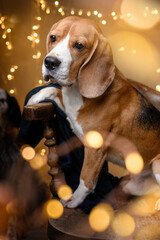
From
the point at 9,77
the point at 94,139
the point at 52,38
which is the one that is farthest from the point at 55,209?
the point at 9,77

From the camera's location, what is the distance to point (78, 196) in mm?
1159

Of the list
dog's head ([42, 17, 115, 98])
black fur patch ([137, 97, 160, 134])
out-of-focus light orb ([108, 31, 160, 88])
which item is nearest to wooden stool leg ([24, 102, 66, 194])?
dog's head ([42, 17, 115, 98])

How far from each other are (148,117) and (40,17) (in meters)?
1.45

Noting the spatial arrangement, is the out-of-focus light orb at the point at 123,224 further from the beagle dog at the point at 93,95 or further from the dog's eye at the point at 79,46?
the dog's eye at the point at 79,46

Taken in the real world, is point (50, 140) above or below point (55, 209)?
above

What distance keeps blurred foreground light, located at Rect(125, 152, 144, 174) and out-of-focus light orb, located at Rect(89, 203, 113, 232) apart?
20cm

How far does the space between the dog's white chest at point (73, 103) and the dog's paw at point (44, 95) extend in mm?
70

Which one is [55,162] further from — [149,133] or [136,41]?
[136,41]

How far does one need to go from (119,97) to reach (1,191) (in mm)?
885

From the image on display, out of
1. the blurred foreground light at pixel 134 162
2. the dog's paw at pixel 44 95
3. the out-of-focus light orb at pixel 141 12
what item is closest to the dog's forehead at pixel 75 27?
the dog's paw at pixel 44 95

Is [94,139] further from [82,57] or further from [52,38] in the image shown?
[52,38]

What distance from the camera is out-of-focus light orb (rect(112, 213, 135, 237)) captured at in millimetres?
1052

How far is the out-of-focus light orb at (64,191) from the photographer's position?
4.02ft

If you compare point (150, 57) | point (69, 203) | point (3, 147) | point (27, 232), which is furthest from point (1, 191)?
point (150, 57)
